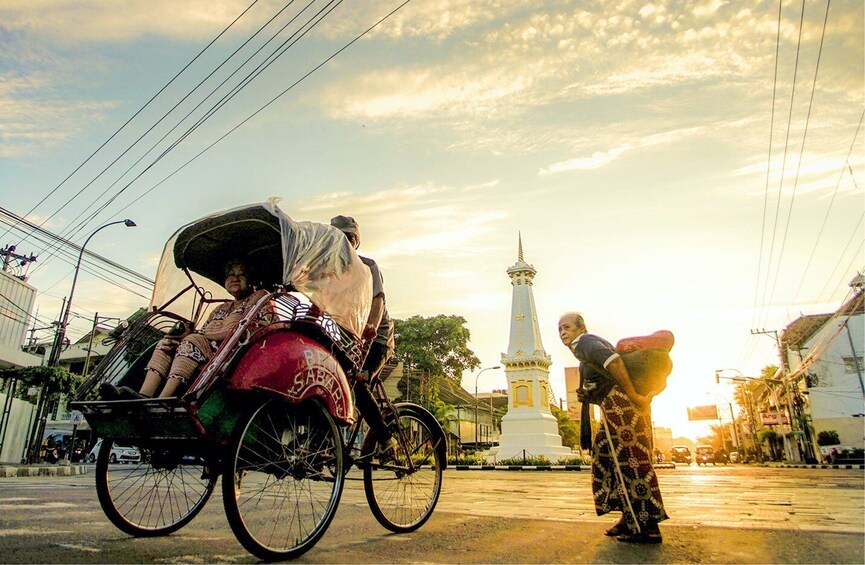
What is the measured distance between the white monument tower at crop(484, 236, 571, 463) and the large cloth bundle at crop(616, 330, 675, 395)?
26.6m

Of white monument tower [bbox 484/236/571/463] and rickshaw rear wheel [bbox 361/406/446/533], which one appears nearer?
rickshaw rear wheel [bbox 361/406/446/533]

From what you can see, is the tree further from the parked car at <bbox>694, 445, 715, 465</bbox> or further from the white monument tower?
the parked car at <bbox>694, 445, 715, 465</bbox>

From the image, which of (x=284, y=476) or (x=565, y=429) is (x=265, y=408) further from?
(x=565, y=429)

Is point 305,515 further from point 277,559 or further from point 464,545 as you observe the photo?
point 464,545

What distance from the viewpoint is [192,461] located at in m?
3.16

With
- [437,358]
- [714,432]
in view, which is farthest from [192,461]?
[714,432]

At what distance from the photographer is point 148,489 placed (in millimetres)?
3947

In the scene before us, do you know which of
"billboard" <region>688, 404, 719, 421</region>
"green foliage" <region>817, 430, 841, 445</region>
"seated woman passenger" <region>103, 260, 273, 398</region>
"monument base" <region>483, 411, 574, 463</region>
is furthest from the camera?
"billboard" <region>688, 404, 719, 421</region>

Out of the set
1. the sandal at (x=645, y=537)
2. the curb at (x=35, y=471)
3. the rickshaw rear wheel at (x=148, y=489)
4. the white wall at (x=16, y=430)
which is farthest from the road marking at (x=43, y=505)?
the white wall at (x=16, y=430)

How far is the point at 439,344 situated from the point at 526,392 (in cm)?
1407

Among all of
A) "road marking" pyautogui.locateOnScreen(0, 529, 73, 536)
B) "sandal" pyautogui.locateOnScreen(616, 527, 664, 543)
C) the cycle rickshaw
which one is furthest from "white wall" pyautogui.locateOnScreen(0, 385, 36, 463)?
"sandal" pyautogui.locateOnScreen(616, 527, 664, 543)

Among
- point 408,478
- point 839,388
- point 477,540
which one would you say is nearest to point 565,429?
point 839,388

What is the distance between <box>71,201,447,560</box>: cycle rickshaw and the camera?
2666 mm

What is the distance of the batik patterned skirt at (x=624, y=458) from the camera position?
3.35 meters
